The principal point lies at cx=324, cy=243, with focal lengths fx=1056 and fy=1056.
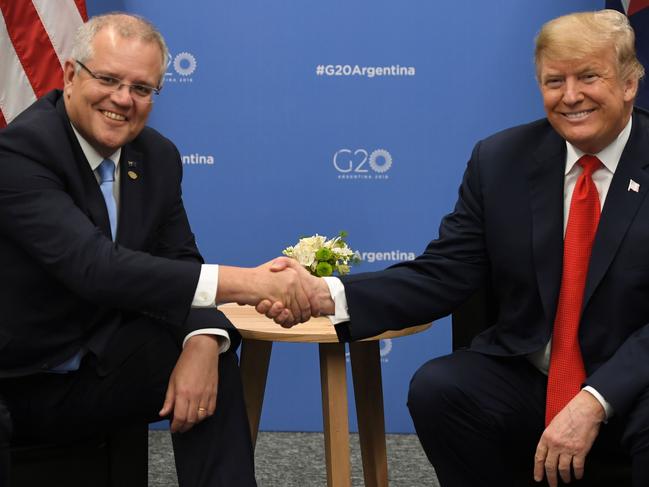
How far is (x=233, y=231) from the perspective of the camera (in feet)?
13.3

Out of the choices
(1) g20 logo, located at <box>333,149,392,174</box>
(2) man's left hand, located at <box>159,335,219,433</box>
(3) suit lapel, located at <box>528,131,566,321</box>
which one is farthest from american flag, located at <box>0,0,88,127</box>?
(3) suit lapel, located at <box>528,131,566,321</box>

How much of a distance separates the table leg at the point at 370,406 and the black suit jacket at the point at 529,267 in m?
0.49

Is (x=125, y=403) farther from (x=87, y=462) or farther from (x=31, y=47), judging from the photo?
(x=31, y=47)

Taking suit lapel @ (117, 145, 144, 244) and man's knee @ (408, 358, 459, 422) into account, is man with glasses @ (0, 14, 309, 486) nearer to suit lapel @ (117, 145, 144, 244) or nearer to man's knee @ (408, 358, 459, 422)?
suit lapel @ (117, 145, 144, 244)

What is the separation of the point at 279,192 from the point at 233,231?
23 cm

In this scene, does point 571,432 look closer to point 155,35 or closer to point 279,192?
point 155,35

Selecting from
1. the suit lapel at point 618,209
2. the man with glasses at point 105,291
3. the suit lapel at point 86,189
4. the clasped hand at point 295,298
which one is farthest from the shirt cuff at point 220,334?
the suit lapel at point 618,209

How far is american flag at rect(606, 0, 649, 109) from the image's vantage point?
354 cm

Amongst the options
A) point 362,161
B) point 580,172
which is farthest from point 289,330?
point 362,161

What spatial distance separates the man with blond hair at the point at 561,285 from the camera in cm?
234

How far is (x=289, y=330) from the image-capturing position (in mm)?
2797

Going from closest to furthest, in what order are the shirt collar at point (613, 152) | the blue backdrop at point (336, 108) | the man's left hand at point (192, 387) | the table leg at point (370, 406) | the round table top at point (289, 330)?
the man's left hand at point (192, 387) → the shirt collar at point (613, 152) → the round table top at point (289, 330) → the table leg at point (370, 406) → the blue backdrop at point (336, 108)

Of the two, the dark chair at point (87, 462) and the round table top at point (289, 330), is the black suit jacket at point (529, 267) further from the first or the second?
the dark chair at point (87, 462)

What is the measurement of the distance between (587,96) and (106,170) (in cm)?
113
